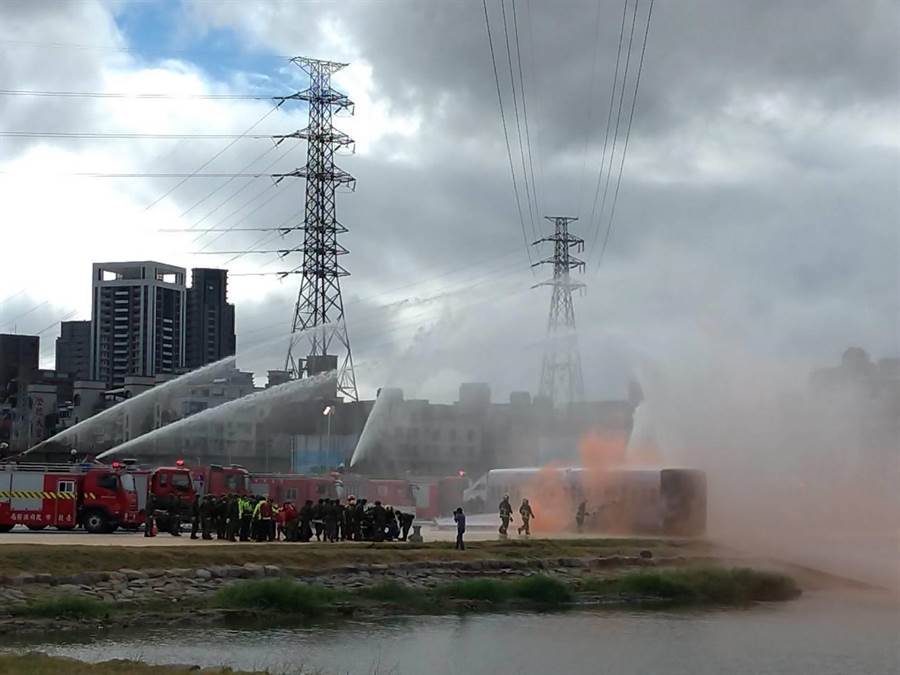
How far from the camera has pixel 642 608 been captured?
45906 millimetres

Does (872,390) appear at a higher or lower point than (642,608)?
higher

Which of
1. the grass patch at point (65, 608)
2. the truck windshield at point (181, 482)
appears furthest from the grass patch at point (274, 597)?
the truck windshield at point (181, 482)

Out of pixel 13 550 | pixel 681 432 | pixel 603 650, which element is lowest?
pixel 603 650

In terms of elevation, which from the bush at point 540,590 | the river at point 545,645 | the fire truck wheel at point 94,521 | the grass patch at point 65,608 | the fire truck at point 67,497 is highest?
the fire truck at point 67,497

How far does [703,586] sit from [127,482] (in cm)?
2632

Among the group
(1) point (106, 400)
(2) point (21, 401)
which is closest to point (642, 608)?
(1) point (106, 400)

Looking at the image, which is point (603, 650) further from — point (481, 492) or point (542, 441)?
point (542, 441)

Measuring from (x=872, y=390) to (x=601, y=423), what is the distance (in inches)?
842

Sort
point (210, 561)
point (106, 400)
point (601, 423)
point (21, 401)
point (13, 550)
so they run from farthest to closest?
1. point (21, 401)
2. point (106, 400)
3. point (601, 423)
4. point (210, 561)
5. point (13, 550)

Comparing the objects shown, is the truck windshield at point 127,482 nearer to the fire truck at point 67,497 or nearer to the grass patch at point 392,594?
the fire truck at point 67,497

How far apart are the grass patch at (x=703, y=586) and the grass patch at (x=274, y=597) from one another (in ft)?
40.7

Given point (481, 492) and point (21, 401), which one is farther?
point (21, 401)

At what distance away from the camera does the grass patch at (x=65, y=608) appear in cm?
3444

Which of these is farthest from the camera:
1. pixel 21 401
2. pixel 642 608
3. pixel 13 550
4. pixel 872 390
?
pixel 21 401
